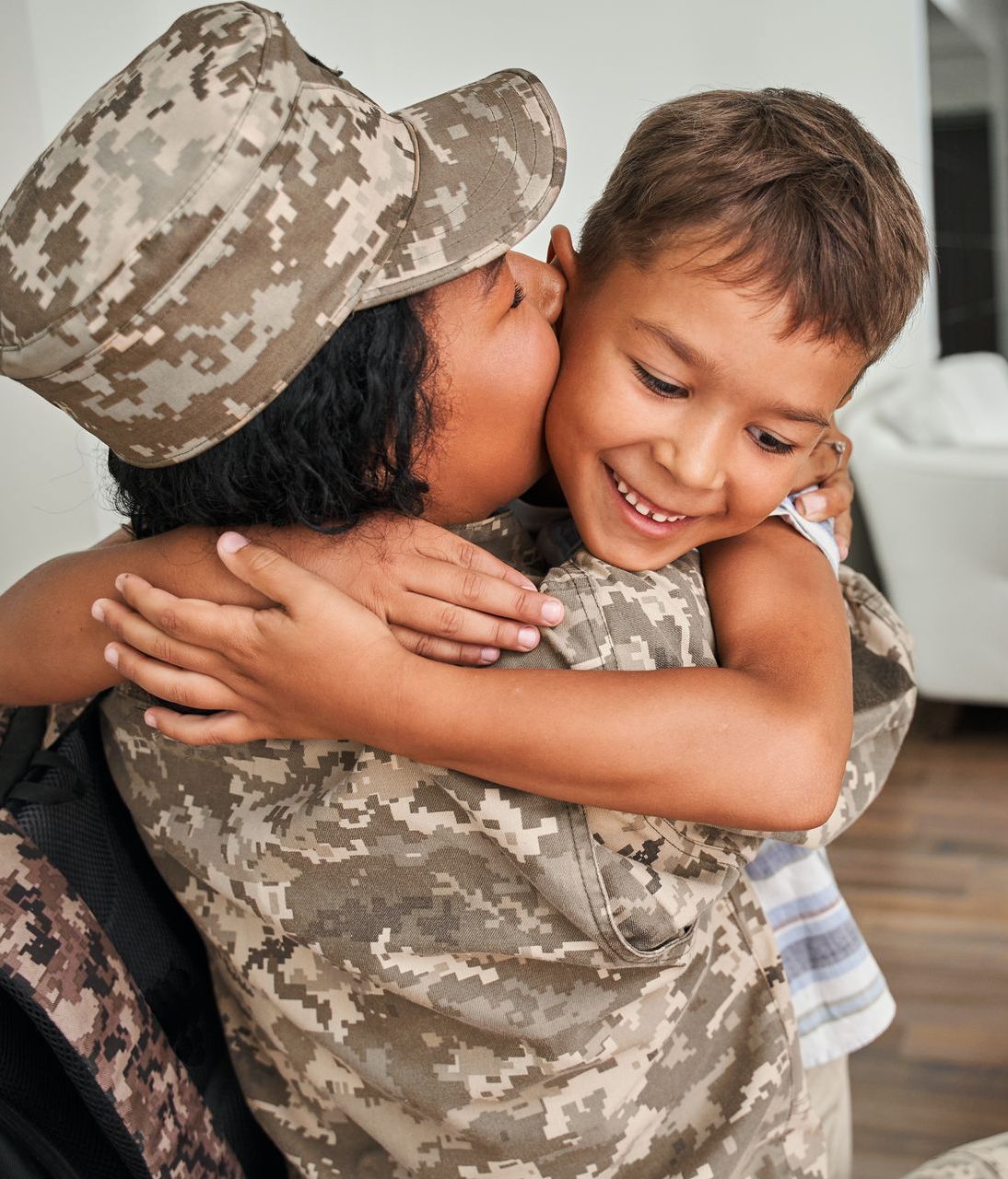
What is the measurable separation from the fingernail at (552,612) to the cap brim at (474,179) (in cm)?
23

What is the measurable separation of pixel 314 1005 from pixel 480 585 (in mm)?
357

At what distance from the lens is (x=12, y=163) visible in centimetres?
132

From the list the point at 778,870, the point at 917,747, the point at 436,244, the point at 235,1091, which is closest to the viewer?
the point at 436,244

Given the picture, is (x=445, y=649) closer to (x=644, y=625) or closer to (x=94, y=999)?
(x=644, y=625)

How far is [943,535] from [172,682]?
3.18m

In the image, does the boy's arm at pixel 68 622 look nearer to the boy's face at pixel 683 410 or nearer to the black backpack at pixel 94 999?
the black backpack at pixel 94 999

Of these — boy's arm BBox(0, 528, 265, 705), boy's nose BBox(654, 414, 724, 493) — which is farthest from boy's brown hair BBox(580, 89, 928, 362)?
boy's arm BBox(0, 528, 265, 705)

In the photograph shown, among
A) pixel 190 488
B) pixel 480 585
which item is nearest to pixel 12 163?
pixel 190 488

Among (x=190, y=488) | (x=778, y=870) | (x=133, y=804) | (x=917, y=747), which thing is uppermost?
(x=190, y=488)

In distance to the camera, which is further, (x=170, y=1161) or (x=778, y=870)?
(x=778, y=870)

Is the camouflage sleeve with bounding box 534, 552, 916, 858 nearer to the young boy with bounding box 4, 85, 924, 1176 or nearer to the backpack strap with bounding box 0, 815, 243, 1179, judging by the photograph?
the young boy with bounding box 4, 85, 924, 1176

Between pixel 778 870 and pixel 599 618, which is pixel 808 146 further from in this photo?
pixel 778 870

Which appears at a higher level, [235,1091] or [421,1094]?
[421,1094]

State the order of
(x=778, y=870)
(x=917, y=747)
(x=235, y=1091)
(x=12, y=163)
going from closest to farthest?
(x=235, y=1091)
(x=778, y=870)
(x=12, y=163)
(x=917, y=747)
